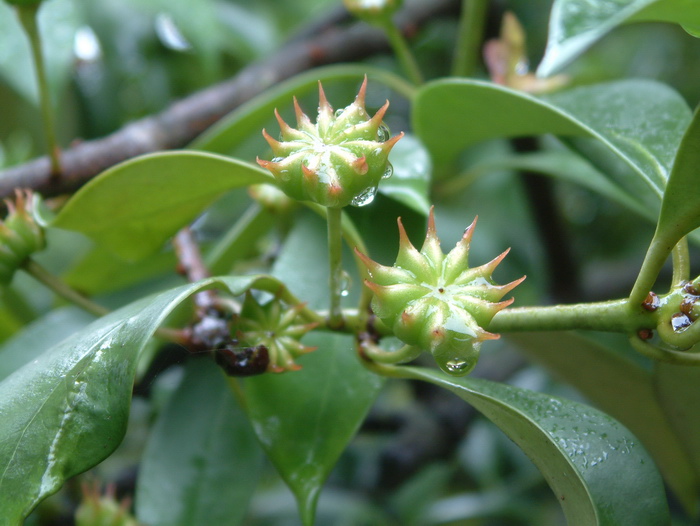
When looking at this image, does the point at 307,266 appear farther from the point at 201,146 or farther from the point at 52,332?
the point at 52,332

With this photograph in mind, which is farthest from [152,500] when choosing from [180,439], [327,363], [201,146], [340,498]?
[340,498]

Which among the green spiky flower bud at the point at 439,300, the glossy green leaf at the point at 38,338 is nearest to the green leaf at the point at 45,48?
the glossy green leaf at the point at 38,338

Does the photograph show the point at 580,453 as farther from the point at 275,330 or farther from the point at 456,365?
the point at 275,330

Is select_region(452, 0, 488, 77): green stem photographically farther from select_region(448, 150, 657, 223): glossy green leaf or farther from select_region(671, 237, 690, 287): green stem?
select_region(671, 237, 690, 287): green stem

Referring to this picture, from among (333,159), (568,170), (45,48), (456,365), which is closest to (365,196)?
(333,159)

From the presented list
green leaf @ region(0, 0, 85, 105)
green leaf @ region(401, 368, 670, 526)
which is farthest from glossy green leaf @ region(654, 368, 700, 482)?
green leaf @ region(0, 0, 85, 105)

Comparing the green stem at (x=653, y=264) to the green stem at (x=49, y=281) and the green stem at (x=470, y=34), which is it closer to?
the green stem at (x=49, y=281)
